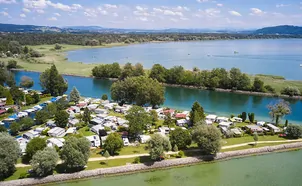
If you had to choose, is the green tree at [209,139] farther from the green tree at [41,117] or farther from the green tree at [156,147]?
the green tree at [41,117]

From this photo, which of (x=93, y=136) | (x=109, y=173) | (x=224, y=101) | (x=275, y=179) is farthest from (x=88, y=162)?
(x=224, y=101)

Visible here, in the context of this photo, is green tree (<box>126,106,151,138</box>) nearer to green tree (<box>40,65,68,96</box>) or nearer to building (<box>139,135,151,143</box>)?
building (<box>139,135,151,143</box>)

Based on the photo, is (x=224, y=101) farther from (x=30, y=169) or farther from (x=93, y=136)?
(x=30, y=169)

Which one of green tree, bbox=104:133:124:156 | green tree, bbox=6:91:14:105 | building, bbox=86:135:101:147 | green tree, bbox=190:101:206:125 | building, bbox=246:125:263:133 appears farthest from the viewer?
green tree, bbox=6:91:14:105

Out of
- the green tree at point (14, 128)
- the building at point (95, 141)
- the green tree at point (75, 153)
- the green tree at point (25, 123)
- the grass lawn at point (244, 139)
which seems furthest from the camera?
the green tree at point (25, 123)

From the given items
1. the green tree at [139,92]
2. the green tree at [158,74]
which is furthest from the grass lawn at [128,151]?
the green tree at [158,74]

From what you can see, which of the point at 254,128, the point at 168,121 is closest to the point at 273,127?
the point at 254,128

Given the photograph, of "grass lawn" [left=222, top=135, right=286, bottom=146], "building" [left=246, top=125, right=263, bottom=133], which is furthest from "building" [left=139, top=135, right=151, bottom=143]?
"building" [left=246, top=125, right=263, bottom=133]
